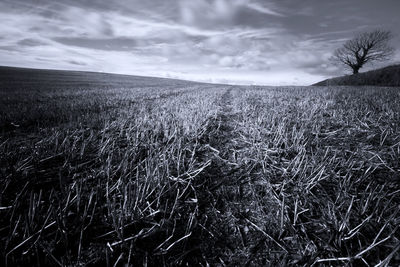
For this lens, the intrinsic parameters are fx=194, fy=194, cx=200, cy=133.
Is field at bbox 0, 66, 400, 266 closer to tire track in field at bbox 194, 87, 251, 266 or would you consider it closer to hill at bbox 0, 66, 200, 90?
tire track in field at bbox 194, 87, 251, 266

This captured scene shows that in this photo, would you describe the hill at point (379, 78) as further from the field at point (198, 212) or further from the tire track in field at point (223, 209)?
the tire track in field at point (223, 209)

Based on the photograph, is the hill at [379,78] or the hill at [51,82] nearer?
the hill at [51,82]

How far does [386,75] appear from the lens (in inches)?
821

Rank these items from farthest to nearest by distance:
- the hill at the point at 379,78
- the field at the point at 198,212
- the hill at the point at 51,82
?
the hill at the point at 379,78 < the hill at the point at 51,82 < the field at the point at 198,212

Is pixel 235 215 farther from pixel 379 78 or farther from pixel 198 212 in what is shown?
pixel 379 78

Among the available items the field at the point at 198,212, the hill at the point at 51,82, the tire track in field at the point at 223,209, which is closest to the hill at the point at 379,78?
the field at the point at 198,212

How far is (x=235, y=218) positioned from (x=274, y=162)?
0.96 metres

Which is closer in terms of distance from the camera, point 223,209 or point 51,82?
point 223,209

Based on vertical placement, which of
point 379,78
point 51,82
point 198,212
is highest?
point 379,78

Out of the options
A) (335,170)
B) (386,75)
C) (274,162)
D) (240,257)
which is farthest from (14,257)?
(386,75)

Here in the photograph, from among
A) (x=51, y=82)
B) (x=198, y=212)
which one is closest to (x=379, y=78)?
(x=198, y=212)

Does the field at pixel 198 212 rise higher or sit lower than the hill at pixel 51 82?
lower

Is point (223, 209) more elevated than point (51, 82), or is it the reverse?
point (51, 82)

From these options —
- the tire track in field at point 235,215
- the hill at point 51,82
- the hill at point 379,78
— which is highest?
the hill at point 379,78
